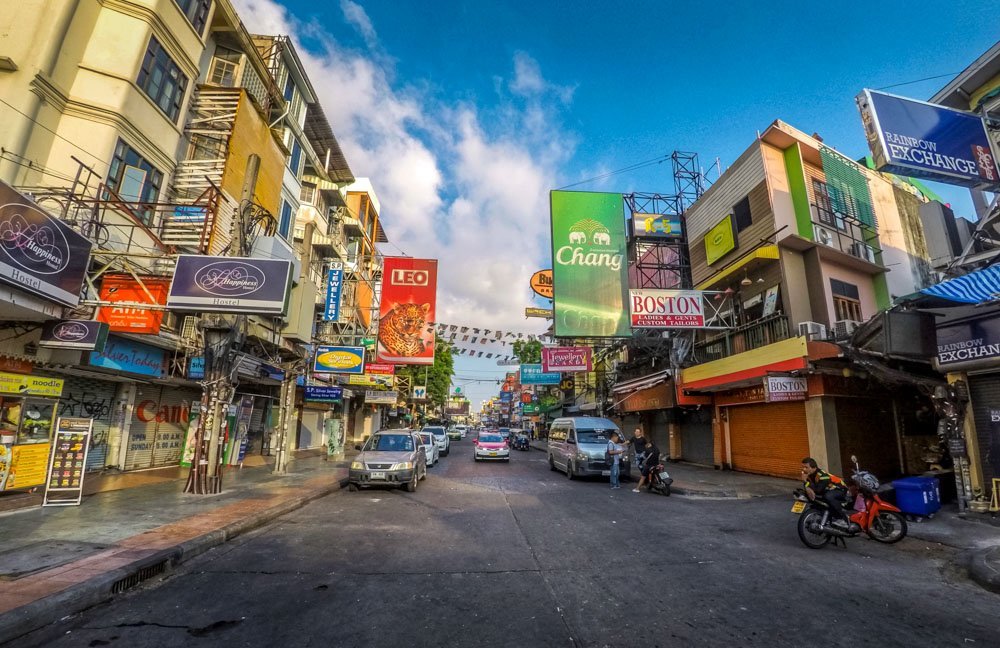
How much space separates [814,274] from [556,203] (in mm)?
11196

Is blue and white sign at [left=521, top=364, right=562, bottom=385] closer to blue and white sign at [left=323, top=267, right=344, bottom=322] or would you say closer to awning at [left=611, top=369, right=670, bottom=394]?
awning at [left=611, top=369, right=670, bottom=394]

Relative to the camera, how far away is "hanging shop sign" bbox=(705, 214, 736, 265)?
18734 mm

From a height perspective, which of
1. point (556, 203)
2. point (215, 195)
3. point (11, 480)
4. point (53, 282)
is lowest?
point (11, 480)

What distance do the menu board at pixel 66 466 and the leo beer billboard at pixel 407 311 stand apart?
9.62 meters

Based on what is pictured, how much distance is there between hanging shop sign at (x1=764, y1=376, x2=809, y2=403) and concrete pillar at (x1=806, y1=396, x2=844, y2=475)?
69cm

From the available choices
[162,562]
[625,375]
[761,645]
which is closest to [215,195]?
[162,562]

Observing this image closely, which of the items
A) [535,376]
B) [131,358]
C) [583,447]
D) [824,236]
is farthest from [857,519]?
[535,376]

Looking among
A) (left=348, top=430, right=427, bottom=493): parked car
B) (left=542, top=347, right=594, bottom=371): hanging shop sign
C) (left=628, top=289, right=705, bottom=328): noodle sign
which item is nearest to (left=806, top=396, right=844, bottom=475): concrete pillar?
(left=628, top=289, right=705, bottom=328): noodle sign

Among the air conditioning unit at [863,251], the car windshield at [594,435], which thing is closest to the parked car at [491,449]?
the car windshield at [594,435]

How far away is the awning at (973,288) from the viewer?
8453 millimetres

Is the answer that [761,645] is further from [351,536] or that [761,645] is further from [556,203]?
[556,203]

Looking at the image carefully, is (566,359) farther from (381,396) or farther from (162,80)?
(162,80)

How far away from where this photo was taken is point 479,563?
600 centimetres

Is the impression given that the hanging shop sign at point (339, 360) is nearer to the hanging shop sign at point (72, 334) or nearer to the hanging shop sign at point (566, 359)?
the hanging shop sign at point (72, 334)
